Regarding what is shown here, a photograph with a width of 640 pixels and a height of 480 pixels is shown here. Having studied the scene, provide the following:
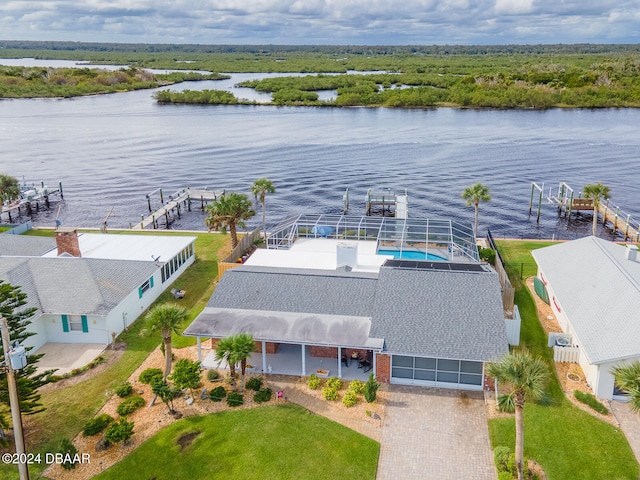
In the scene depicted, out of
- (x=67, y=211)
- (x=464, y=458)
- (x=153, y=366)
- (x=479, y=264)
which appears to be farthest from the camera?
(x=67, y=211)

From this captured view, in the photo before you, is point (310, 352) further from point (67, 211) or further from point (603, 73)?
point (603, 73)

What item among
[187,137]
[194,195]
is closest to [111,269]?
[194,195]

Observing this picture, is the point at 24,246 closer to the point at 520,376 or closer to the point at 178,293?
the point at 178,293

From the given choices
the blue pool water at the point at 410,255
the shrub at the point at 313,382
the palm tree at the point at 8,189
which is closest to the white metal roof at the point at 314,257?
the blue pool water at the point at 410,255

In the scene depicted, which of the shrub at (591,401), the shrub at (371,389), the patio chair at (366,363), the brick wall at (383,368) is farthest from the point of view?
the patio chair at (366,363)

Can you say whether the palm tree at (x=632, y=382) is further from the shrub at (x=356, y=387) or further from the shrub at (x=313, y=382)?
the shrub at (x=313, y=382)

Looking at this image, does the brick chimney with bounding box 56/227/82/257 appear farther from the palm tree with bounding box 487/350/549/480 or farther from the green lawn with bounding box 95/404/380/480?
the palm tree with bounding box 487/350/549/480
